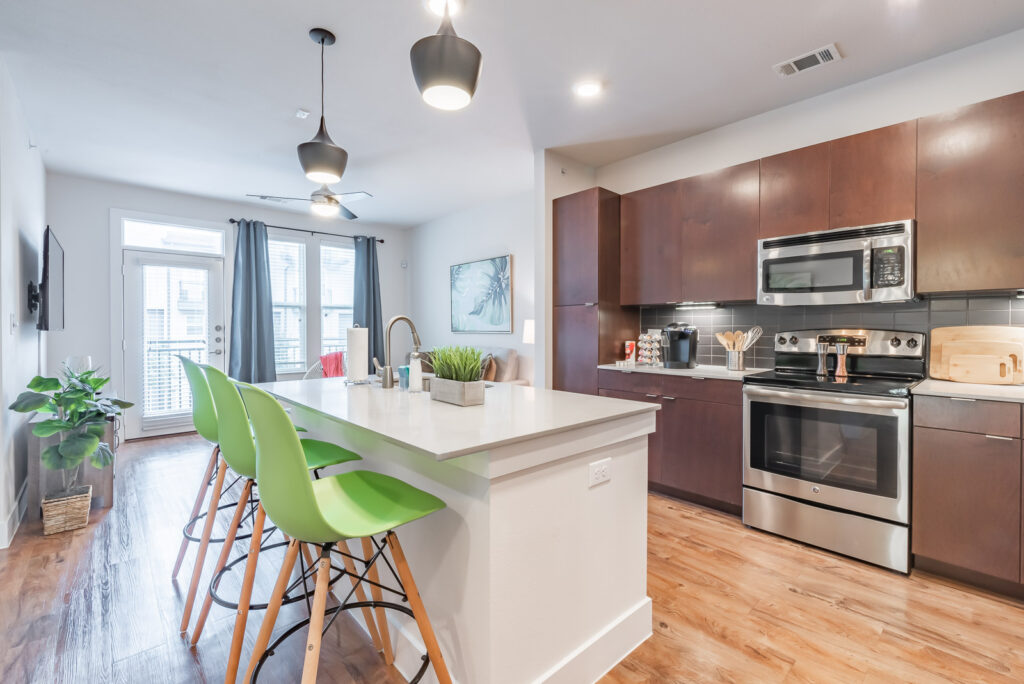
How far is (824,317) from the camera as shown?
2.91 m

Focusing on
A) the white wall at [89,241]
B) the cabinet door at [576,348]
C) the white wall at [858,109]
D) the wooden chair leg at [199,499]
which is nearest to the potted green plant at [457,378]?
the wooden chair leg at [199,499]

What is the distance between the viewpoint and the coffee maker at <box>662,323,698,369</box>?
327 cm

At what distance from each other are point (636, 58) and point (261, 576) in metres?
3.25

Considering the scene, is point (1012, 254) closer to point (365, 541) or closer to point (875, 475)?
point (875, 475)

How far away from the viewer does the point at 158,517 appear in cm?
294

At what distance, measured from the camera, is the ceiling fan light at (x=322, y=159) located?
7.71ft

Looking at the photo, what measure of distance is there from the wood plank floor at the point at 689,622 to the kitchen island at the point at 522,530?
248 mm

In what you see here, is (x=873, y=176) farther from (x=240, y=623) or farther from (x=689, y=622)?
(x=240, y=623)

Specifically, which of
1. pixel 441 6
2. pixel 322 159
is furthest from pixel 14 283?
pixel 441 6

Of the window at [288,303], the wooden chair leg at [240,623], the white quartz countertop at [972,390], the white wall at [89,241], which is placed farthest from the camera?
the window at [288,303]

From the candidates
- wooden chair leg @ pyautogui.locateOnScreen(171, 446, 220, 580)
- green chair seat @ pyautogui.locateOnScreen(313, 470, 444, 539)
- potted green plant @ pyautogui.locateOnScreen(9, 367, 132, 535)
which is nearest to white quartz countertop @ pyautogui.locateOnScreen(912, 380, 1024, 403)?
green chair seat @ pyautogui.locateOnScreen(313, 470, 444, 539)

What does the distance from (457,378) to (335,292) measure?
203 inches

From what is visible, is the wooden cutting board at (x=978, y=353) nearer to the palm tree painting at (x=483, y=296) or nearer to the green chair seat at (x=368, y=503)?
the green chair seat at (x=368, y=503)

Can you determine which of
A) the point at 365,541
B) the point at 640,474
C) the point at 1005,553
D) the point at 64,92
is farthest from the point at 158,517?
the point at 1005,553
